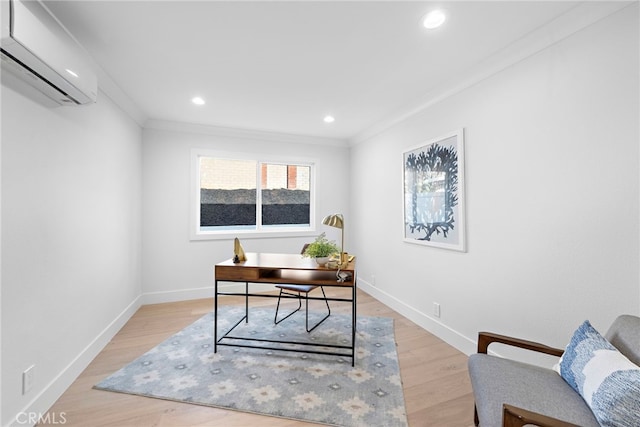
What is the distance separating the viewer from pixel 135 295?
3512 millimetres

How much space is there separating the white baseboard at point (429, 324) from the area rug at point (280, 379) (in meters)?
0.45

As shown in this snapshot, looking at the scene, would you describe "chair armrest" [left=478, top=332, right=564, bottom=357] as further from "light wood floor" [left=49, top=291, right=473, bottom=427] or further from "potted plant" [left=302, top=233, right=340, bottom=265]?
"potted plant" [left=302, top=233, right=340, bottom=265]

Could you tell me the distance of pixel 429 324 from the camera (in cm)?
295

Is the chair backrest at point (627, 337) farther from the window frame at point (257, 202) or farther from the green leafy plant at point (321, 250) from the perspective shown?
the window frame at point (257, 202)

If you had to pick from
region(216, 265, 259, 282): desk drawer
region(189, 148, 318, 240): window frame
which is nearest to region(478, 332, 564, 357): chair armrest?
region(216, 265, 259, 282): desk drawer

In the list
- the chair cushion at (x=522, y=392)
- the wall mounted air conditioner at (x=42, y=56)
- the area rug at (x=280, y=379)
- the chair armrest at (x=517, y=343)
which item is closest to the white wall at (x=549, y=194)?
the chair armrest at (x=517, y=343)

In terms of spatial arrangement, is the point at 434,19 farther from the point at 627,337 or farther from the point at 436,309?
the point at 436,309

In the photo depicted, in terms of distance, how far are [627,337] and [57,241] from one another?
328 centimetres

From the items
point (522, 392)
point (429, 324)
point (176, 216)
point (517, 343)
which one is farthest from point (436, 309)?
point (176, 216)

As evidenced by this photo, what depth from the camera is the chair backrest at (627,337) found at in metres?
1.17

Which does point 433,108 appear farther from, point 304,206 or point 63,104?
point 63,104

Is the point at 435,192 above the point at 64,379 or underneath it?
above

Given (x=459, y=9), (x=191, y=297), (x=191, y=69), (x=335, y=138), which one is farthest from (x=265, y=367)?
(x=335, y=138)

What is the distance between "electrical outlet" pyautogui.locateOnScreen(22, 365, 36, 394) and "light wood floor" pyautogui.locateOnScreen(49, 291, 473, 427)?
0.29 metres
